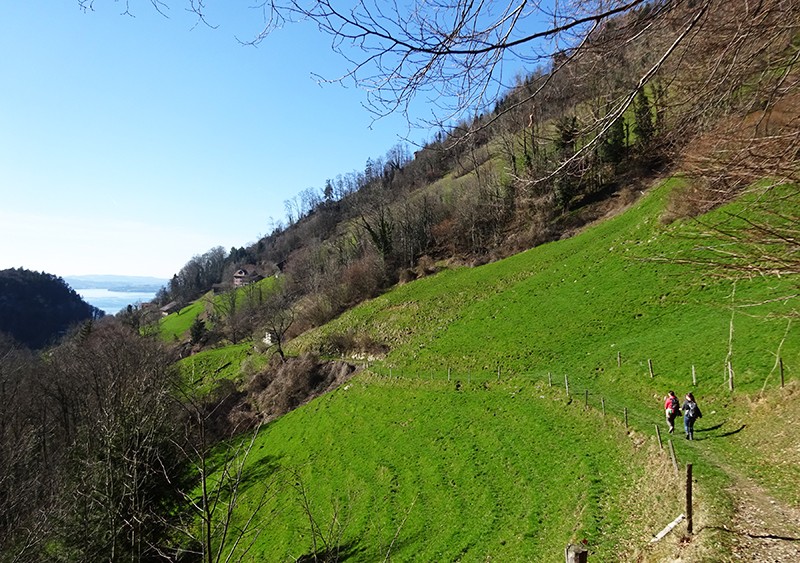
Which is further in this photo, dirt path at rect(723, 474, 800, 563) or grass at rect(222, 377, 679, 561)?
grass at rect(222, 377, 679, 561)

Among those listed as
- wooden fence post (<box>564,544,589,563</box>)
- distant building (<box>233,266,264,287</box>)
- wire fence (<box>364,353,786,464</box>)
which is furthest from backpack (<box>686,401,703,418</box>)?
distant building (<box>233,266,264,287</box>)

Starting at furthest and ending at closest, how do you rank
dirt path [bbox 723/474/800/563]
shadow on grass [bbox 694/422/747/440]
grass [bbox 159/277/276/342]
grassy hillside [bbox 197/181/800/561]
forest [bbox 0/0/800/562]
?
grass [bbox 159/277/276/342] < shadow on grass [bbox 694/422/747/440] < grassy hillside [bbox 197/181/800/561] < dirt path [bbox 723/474/800/563] < forest [bbox 0/0/800/562]

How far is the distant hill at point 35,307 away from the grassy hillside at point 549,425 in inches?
4071

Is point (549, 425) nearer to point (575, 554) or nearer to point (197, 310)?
point (575, 554)

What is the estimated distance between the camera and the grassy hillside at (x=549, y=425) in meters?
9.62

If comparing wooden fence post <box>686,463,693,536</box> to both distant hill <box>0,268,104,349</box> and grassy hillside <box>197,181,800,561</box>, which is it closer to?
grassy hillside <box>197,181,800,561</box>

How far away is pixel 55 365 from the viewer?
34750 millimetres

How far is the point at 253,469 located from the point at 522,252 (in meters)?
24.2

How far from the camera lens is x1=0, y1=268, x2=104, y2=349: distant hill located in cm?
10125

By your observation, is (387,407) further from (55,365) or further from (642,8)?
(55,365)

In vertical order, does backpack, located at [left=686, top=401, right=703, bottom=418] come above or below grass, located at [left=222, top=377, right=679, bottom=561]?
above

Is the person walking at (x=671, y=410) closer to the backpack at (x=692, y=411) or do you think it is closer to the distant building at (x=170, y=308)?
the backpack at (x=692, y=411)

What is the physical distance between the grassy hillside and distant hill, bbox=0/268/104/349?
103m

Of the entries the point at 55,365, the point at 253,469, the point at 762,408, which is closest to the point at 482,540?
the point at 762,408
